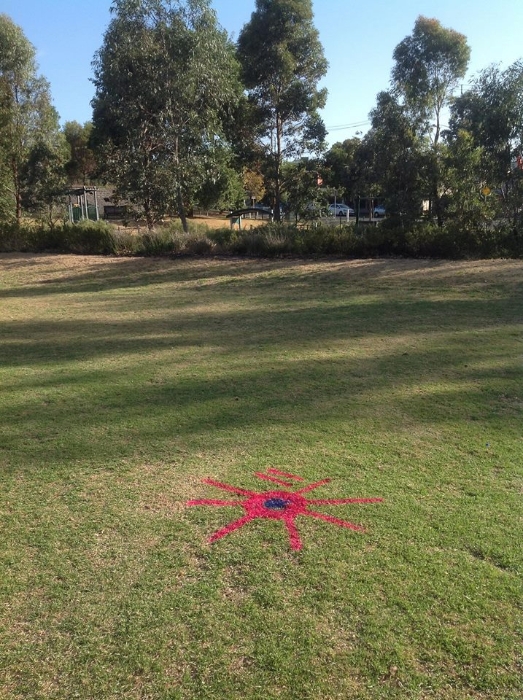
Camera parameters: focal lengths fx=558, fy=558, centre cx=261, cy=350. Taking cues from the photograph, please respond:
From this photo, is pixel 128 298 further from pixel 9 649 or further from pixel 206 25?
pixel 9 649

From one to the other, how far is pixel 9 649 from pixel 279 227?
1561 cm

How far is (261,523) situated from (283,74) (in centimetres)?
2014

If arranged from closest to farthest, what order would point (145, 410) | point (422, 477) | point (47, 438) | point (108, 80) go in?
1. point (422, 477)
2. point (47, 438)
3. point (145, 410)
4. point (108, 80)

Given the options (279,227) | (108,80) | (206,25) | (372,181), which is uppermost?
(206,25)

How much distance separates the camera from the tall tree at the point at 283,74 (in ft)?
65.0

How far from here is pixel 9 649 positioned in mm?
2303

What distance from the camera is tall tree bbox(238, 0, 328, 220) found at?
779 inches

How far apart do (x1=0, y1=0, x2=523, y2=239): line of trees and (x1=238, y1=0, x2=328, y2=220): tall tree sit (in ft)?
0.14

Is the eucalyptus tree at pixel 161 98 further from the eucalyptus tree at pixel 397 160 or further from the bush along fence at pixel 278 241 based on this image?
the eucalyptus tree at pixel 397 160

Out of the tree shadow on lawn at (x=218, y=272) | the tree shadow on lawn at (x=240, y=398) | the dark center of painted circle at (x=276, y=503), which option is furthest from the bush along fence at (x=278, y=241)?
the dark center of painted circle at (x=276, y=503)

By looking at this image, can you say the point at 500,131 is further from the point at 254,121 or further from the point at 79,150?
the point at 79,150

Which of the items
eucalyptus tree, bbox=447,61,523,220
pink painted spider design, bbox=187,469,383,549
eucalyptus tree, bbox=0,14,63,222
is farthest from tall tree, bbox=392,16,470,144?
pink painted spider design, bbox=187,469,383,549

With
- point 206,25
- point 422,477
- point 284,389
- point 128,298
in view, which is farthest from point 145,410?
point 206,25

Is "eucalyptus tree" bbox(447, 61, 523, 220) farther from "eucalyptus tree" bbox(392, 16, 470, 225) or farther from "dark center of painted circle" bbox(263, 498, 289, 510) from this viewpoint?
"dark center of painted circle" bbox(263, 498, 289, 510)
